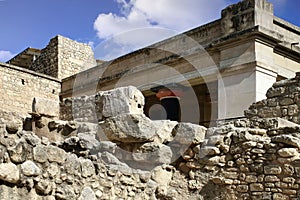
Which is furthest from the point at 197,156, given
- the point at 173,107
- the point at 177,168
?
the point at 173,107

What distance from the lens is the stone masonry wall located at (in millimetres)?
14570

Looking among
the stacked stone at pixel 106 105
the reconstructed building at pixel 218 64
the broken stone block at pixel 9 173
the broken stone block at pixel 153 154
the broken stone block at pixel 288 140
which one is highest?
the reconstructed building at pixel 218 64

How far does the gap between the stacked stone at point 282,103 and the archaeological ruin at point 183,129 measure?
0.05 feet

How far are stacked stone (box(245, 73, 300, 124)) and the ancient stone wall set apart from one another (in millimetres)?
12208

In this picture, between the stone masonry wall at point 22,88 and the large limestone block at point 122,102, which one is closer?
the large limestone block at point 122,102

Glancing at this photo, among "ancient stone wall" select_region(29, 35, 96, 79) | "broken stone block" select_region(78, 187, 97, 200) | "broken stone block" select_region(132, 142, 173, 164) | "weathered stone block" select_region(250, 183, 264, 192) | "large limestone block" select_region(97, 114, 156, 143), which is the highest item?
"ancient stone wall" select_region(29, 35, 96, 79)

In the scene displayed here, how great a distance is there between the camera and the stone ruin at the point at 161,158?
13.0ft

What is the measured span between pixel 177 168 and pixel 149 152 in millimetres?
425

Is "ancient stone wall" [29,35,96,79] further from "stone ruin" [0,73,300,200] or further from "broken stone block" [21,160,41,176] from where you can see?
"broken stone block" [21,160,41,176]

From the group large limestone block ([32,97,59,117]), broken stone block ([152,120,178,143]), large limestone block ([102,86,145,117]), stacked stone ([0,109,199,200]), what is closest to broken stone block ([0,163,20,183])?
stacked stone ([0,109,199,200])

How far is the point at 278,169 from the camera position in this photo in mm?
4562

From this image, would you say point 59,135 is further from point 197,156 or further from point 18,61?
point 18,61

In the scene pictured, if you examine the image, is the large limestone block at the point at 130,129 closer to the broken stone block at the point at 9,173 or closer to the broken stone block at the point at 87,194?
the broken stone block at the point at 87,194

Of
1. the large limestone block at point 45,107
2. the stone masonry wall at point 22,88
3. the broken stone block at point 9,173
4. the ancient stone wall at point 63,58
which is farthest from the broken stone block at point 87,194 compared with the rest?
the ancient stone wall at point 63,58
